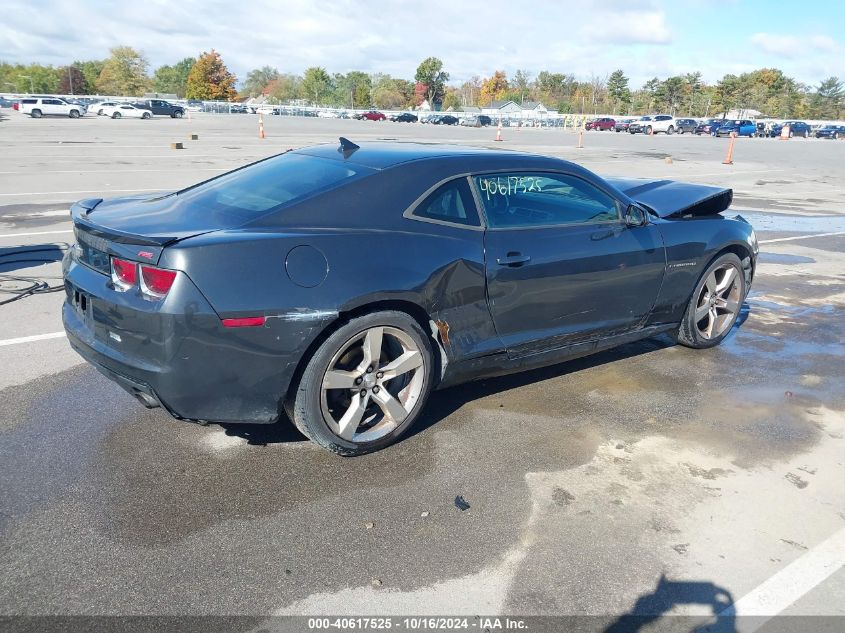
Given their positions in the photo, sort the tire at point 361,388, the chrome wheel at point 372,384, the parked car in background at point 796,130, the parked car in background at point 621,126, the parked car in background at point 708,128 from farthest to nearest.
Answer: the parked car in background at point 796,130 → the parked car in background at point 621,126 → the parked car in background at point 708,128 → the chrome wheel at point 372,384 → the tire at point 361,388

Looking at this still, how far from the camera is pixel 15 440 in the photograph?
3.63 m

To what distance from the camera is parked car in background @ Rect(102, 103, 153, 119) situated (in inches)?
2167

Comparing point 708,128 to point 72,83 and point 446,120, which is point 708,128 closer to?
point 446,120

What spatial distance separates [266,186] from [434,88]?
138610mm

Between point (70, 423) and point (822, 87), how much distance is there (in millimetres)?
131526

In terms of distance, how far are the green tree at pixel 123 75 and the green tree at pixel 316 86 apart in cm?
3409

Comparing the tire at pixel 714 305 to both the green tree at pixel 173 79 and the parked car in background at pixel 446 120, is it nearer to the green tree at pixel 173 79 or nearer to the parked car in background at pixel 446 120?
the parked car in background at pixel 446 120

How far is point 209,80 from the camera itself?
11938 centimetres

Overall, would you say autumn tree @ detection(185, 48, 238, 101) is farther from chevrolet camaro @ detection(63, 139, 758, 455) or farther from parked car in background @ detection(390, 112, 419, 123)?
chevrolet camaro @ detection(63, 139, 758, 455)

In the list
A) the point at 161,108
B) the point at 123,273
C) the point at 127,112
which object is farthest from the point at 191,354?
the point at 161,108

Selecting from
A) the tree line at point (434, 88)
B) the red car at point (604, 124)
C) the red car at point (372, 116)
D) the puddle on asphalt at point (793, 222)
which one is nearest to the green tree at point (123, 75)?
the tree line at point (434, 88)

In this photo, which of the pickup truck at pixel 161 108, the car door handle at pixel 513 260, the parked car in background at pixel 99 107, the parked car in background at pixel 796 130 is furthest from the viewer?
the parked car in background at pixel 796 130

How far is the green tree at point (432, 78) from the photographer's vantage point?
13325cm

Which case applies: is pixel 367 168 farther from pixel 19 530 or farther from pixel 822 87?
pixel 822 87
